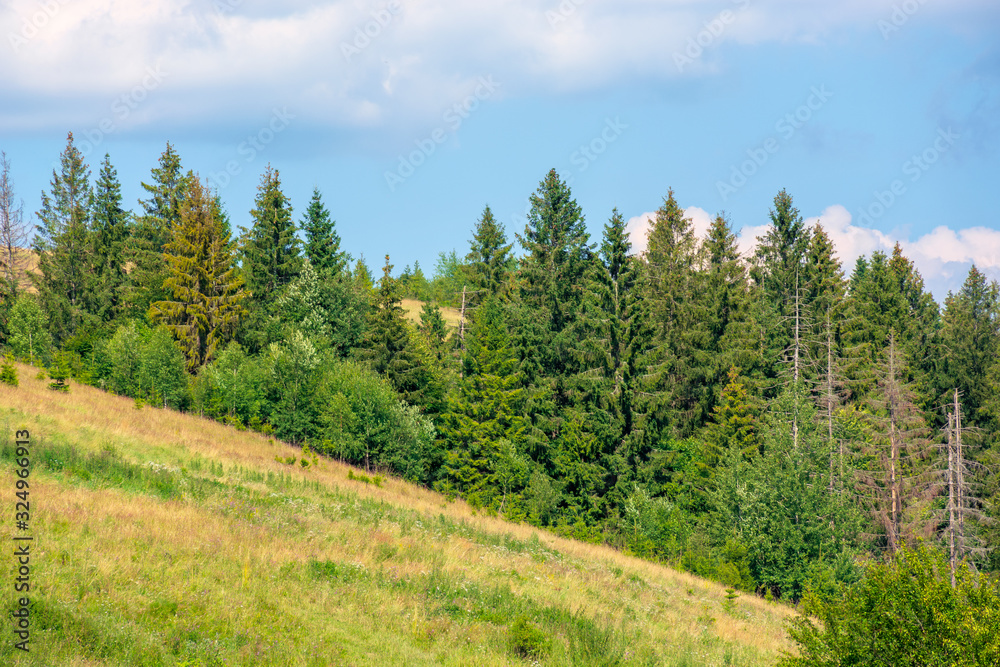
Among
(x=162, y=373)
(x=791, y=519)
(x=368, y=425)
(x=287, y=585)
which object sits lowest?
(x=791, y=519)

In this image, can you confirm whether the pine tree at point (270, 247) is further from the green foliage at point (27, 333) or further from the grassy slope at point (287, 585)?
the grassy slope at point (287, 585)

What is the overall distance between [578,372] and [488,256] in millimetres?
15179

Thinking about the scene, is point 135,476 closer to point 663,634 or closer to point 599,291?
point 663,634

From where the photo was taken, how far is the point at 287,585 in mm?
11859

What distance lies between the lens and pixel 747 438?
44156 millimetres

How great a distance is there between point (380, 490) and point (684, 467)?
22961 millimetres

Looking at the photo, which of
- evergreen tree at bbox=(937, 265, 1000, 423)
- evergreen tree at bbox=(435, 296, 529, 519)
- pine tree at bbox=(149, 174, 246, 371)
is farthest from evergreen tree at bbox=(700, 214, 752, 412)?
pine tree at bbox=(149, 174, 246, 371)

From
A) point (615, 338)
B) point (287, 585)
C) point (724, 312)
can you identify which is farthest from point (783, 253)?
point (287, 585)

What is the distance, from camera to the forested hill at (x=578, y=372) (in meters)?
38.1

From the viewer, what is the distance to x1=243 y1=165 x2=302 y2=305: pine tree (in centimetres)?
5438

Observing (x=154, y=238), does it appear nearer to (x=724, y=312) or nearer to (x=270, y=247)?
(x=270, y=247)

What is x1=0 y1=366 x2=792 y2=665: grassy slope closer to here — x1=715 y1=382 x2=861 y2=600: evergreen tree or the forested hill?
x1=715 y1=382 x2=861 y2=600: evergreen tree

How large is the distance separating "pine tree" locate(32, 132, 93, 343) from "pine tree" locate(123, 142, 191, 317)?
10.8ft

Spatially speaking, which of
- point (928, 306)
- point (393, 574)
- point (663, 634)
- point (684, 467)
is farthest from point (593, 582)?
point (928, 306)
